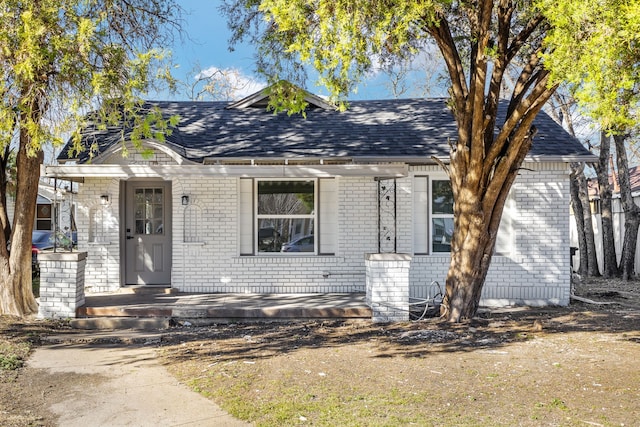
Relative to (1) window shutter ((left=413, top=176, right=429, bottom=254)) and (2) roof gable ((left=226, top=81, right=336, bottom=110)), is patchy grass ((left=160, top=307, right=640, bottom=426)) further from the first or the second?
(2) roof gable ((left=226, top=81, right=336, bottom=110))

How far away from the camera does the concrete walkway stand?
462 centimetres

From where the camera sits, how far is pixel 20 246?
8.66 m

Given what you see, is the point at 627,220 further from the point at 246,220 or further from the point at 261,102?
the point at 246,220

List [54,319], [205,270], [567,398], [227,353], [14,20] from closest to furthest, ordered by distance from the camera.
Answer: [567,398] < [227,353] < [14,20] < [54,319] < [205,270]

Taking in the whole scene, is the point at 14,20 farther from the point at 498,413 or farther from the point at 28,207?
the point at 498,413

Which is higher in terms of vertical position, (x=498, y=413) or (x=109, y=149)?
(x=109, y=149)

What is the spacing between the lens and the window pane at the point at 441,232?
34.0 feet

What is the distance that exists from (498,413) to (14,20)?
7854mm

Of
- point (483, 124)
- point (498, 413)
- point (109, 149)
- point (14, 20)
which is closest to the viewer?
point (498, 413)

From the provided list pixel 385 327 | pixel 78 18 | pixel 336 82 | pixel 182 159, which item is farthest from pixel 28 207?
pixel 385 327

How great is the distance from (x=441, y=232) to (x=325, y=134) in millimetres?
3118

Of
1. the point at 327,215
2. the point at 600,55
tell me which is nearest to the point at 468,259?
the point at 327,215

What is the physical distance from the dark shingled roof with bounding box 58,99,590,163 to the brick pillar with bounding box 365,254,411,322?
91.3 inches

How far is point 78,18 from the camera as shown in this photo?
7.52m
